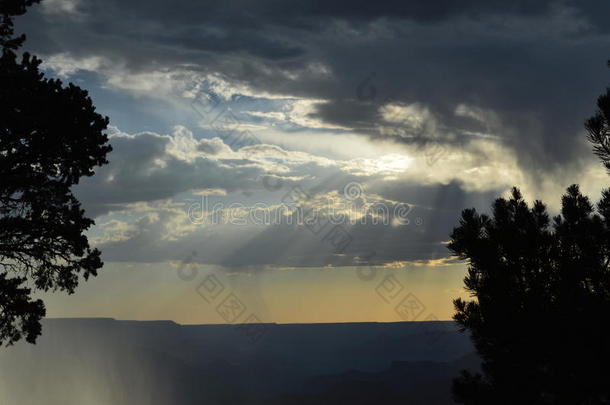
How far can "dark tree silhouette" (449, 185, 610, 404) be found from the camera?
37.7 ft

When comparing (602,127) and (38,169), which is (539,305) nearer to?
(602,127)

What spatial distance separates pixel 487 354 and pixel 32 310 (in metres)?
13.9

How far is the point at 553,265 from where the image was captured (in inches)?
540

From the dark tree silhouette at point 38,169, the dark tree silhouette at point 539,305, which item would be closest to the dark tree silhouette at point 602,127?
the dark tree silhouette at point 539,305

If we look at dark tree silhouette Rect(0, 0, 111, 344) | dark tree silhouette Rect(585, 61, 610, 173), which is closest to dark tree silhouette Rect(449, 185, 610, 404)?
dark tree silhouette Rect(585, 61, 610, 173)

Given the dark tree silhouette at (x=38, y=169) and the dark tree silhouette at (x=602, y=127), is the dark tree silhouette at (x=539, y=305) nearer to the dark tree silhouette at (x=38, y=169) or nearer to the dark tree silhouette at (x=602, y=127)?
the dark tree silhouette at (x=602, y=127)

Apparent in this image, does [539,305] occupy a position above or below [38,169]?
below

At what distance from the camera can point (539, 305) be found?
1284 cm

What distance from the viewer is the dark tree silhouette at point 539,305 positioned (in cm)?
1150

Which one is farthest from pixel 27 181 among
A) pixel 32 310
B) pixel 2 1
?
pixel 2 1

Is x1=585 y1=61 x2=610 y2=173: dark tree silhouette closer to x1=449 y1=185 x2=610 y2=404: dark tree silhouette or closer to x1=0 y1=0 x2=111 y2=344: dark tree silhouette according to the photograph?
x1=449 y1=185 x2=610 y2=404: dark tree silhouette

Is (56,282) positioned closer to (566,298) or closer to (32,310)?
(32,310)

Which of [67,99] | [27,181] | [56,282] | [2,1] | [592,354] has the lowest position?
[592,354]

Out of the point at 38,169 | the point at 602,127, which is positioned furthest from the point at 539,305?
the point at 38,169
